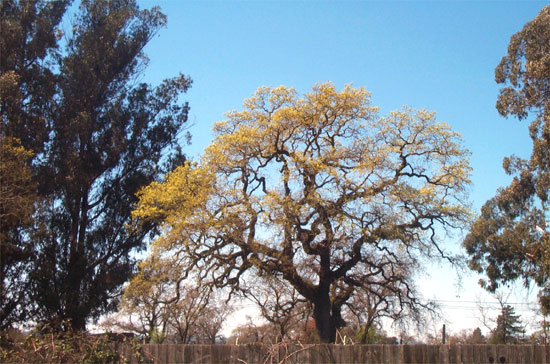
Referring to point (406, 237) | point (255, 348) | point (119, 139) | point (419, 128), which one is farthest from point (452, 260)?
point (119, 139)

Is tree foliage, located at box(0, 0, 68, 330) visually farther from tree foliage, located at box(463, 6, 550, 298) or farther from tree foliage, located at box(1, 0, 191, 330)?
tree foliage, located at box(463, 6, 550, 298)

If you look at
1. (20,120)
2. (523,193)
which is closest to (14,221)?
(20,120)

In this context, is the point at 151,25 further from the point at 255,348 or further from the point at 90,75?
the point at 255,348

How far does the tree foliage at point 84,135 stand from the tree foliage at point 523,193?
593 inches

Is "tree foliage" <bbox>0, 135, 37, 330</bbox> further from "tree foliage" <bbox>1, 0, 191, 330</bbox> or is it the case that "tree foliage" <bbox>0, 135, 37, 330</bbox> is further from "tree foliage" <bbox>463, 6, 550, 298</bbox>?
"tree foliage" <bbox>463, 6, 550, 298</bbox>

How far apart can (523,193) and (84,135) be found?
19.9 metres

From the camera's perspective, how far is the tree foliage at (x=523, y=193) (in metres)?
21.7

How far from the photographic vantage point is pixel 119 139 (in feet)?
82.7

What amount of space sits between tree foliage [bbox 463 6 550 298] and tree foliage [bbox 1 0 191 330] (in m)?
15.1

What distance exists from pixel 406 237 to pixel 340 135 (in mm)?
4458

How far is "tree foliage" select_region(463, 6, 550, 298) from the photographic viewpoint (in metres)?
21.7

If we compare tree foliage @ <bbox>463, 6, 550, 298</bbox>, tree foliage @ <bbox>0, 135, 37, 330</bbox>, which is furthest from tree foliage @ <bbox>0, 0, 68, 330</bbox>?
tree foliage @ <bbox>463, 6, 550, 298</bbox>

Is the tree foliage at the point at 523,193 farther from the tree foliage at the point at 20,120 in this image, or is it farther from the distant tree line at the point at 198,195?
the tree foliage at the point at 20,120

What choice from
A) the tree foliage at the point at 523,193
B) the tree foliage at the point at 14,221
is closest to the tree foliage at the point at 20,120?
the tree foliage at the point at 14,221
